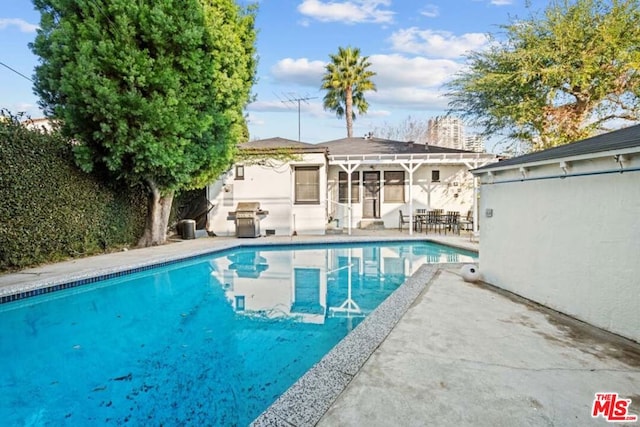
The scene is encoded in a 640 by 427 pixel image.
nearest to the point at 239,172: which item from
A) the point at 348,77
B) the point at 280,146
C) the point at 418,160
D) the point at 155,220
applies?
the point at 280,146

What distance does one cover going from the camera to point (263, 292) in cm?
684

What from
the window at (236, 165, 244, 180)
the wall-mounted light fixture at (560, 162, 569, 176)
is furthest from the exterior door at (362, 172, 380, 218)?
the wall-mounted light fixture at (560, 162, 569, 176)

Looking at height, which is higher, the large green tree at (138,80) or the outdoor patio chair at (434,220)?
the large green tree at (138,80)

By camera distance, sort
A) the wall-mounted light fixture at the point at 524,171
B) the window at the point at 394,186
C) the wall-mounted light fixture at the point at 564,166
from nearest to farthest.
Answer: the wall-mounted light fixture at the point at 564,166, the wall-mounted light fixture at the point at 524,171, the window at the point at 394,186

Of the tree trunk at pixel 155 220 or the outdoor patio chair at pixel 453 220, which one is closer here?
the tree trunk at pixel 155 220

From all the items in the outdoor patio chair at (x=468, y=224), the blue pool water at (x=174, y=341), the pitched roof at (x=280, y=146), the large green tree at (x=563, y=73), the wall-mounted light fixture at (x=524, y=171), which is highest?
the large green tree at (x=563, y=73)

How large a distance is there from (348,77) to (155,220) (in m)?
16.1

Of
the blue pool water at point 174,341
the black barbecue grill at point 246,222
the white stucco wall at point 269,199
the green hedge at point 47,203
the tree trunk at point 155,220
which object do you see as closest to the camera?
the blue pool water at point 174,341

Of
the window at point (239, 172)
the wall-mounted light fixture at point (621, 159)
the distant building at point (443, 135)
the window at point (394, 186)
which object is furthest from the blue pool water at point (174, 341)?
the distant building at point (443, 135)

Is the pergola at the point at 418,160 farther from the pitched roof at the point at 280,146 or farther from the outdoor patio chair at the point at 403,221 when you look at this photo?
the outdoor patio chair at the point at 403,221

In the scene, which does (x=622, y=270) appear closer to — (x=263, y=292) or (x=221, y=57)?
(x=263, y=292)

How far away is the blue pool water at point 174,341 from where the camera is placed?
3094 millimetres

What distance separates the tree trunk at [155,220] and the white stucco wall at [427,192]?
23.0ft

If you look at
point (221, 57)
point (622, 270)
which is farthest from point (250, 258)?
point (622, 270)
